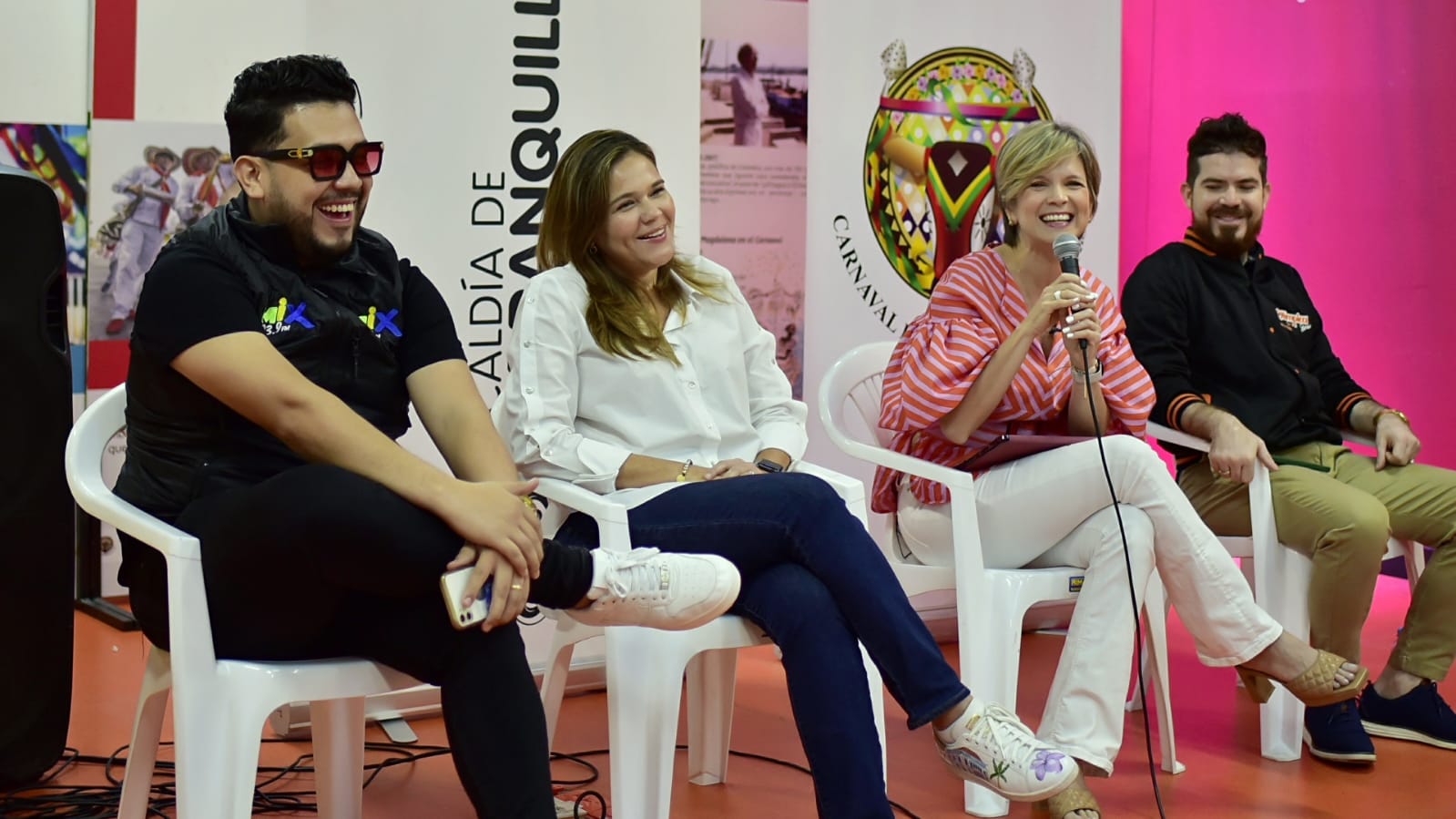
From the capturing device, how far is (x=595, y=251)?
2.86 m

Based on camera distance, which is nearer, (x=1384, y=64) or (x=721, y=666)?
(x=721, y=666)

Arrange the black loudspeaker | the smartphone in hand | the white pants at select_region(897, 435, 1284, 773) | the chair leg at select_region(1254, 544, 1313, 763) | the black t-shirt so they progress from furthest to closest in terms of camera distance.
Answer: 1. the chair leg at select_region(1254, 544, 1313, 763)
2. the white pants at select_region(897, 435, 1284, 773)
3. the black loudspeaker
4. the black t-shirt
5. the smartphone in hand

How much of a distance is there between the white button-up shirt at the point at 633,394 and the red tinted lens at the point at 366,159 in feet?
1.64

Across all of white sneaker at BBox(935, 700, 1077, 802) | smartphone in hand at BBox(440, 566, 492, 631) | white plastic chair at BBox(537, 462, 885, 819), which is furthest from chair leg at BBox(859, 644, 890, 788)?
smartphone in hand at BBox(440, 566, 492, 631)

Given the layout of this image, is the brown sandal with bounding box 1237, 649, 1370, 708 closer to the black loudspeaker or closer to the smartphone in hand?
the smartphone in hand

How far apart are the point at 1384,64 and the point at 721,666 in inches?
128

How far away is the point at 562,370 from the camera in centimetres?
267

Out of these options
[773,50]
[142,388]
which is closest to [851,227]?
[773,50]

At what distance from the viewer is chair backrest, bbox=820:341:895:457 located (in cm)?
311

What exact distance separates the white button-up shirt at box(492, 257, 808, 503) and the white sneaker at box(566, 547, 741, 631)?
0.40m

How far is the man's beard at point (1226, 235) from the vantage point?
355 cm

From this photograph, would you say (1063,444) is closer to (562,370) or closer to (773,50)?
(562,370)

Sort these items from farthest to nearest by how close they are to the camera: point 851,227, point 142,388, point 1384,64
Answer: point 1384,64 → point 851,227 → point 142,388

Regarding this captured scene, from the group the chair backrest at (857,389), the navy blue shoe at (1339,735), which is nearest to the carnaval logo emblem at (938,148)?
the chair backrest at (857,389)
